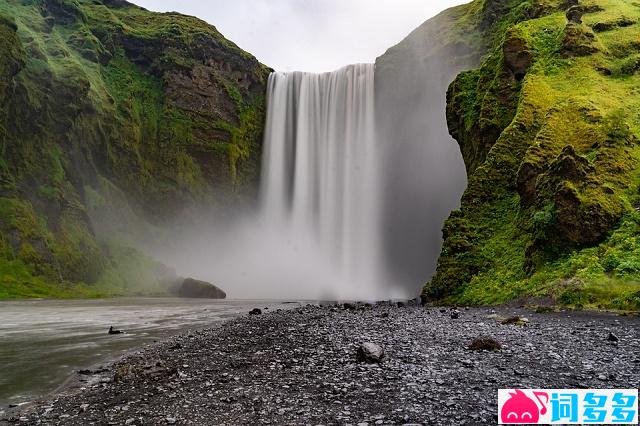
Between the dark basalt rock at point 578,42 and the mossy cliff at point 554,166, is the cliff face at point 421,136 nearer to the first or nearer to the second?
the mossy cliff at point 554,166

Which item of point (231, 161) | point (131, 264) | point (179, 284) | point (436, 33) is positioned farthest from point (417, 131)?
point (131, 264)

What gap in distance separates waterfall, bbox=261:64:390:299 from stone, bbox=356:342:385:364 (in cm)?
5547

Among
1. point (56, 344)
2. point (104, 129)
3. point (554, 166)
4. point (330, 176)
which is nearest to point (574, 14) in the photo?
point (554, 166)

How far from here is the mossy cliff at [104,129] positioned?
2067 inches

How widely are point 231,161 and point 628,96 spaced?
2537 inches

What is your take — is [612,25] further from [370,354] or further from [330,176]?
[330,176]

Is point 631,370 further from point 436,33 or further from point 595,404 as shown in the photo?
point 436,33

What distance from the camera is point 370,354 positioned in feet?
31.8

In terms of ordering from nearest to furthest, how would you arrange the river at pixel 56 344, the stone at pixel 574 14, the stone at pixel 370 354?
1. the stone at pixel 370 354
2. the river at pixel 56 344
3. the stone at pixel 574 14

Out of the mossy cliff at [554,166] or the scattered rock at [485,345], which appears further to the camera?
the mossy cliff at [554,166]

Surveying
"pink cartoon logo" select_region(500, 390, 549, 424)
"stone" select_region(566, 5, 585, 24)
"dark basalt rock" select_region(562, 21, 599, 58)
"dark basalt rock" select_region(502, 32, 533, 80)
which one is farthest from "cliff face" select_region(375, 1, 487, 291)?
"pink cartoon logo" select_region(500, 390, 549, 424)

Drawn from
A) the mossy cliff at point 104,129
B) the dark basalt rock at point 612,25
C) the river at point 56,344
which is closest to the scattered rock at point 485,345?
the river at point 56,344

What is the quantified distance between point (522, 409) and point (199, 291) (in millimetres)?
50189

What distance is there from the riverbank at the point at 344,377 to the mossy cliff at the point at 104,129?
139 feet
